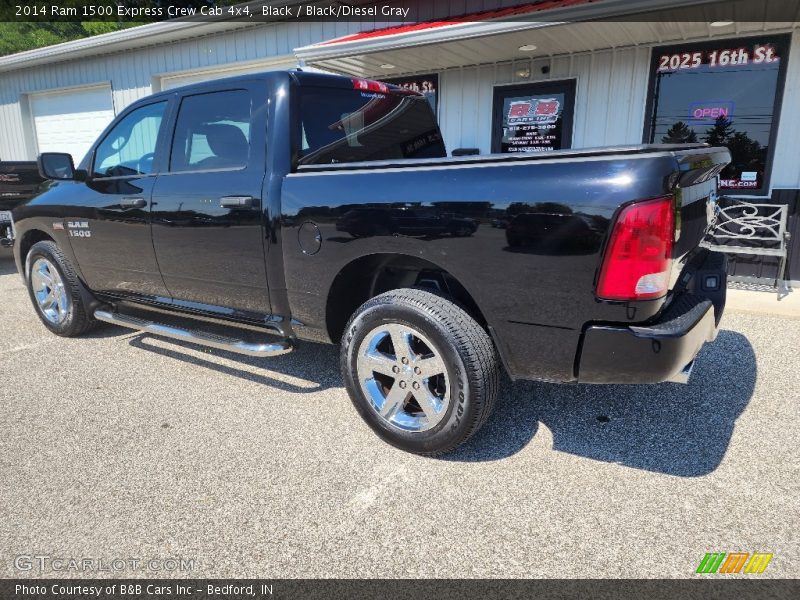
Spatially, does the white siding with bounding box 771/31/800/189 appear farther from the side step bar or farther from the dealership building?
the side step bar

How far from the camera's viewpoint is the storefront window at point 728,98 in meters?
6.12

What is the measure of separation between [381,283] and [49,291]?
3.24 meters

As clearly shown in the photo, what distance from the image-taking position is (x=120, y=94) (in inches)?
458

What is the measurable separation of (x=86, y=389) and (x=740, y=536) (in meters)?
3.68

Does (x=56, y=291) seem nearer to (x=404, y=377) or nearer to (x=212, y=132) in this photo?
(x=212, y=132)

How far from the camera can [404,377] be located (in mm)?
2738

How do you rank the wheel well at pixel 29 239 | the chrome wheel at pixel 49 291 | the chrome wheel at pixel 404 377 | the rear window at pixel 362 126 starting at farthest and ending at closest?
1. the wheel well at pixel 29 239
2. the chrome wheel at pixel 49 291
3. the rear window at pixel 362 126
4. the chrome wheel at pixel 404 377

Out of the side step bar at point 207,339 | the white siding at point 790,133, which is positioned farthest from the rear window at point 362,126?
the white siding at point 790,133

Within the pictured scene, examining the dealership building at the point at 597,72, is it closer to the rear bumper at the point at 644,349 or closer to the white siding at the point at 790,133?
the white siding at the point at 790,133

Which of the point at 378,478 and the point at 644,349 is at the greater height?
the point at 644,349

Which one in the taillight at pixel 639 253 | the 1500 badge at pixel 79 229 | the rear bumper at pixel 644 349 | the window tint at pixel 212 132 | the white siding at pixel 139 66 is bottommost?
the rear bumper at pixel 644 349

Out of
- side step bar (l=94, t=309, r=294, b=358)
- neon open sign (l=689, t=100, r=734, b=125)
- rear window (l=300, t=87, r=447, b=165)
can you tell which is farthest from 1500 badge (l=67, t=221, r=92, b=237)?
neon open sign (l=689, t=100, r=734, b=125)

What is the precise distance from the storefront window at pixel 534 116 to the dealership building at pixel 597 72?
0.04ft

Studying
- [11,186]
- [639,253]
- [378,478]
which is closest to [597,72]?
[639,253]
